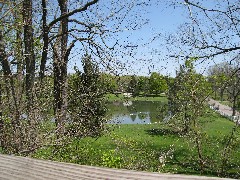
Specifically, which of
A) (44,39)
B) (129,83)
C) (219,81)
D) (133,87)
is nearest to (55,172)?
(129,83)

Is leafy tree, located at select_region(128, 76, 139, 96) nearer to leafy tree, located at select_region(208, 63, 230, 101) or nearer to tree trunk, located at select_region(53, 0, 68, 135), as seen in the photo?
tree trunk, located at select_region(53, 0, 68, 135)

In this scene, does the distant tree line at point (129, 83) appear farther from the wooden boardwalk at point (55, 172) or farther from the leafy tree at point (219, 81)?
the wooden boardwalk at point (55, 172)

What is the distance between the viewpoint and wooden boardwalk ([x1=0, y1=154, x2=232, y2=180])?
110 cm

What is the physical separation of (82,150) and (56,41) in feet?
10.9

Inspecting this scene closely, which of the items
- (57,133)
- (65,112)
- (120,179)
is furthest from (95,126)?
(120,179)

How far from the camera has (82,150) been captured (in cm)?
788

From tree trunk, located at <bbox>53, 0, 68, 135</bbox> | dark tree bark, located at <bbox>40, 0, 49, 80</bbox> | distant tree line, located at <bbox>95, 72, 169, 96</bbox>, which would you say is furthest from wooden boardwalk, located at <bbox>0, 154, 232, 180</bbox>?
dark tree bark, located at <bbox>40, 0, 49, 80</bbox>

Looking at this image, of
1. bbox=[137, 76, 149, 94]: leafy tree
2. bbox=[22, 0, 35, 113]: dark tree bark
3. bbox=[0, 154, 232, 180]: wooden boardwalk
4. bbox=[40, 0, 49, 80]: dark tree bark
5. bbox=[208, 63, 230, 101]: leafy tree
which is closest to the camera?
bbox=[0, 154, 232, 180]: wooden boardwalk

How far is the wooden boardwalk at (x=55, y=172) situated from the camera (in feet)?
3.61

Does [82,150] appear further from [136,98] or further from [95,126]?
[136,98]

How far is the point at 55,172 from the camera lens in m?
1.34

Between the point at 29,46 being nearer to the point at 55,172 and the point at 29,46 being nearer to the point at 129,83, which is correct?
the point at 129,83

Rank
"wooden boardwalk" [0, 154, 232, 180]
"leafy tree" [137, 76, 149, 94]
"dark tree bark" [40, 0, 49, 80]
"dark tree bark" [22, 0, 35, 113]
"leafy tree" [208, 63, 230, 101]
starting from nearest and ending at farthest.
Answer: "wooden boardwalk" [0, 154, 232, 180]
"leafy tree" [137, 76, 149, 94]
"dark tree bark" [22, 0, 35, 113]
"dark tree bark" [40, 0, 49, 80]
"leafy tree" [208, 63, 230, 101]

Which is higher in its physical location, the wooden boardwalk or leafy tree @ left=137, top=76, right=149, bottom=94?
leafy tree @ left=137, top=76, right=149, bottom=94
